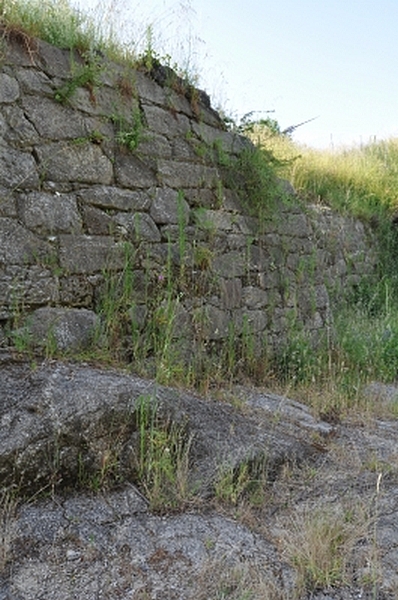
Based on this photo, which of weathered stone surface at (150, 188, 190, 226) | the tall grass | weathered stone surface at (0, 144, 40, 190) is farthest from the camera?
the tall grass

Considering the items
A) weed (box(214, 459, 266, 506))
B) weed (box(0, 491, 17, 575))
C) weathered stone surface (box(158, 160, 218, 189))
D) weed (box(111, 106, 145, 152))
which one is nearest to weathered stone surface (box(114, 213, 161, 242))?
weathered stone surface (box(158, 160, 218, 189))

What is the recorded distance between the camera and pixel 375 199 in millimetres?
8219

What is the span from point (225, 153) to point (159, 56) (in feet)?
3.12

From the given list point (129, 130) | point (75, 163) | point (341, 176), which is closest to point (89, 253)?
point (75, 163)

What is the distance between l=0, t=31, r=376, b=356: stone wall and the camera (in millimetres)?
3164

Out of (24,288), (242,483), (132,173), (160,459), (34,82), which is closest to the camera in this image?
(160,459)

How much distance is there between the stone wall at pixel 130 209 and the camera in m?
3.16

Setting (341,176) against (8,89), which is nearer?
(8,89)

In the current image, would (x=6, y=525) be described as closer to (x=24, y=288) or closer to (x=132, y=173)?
(x=24, y=288)

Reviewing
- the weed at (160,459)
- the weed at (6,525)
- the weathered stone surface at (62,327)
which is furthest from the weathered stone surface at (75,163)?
the weed at (6,525)

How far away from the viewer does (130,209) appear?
3748 millimetres

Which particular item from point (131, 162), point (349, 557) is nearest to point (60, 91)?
point (131, 162)

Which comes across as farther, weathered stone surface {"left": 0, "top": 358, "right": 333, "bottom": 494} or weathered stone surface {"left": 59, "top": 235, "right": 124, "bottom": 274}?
weathered stone surface {"left": 59, "top": 235, "right": 124, "bottom": 274}

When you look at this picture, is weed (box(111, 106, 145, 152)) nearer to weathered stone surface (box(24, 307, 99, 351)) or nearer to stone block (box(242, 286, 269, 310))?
weathered stone surface (box(24, 307, 99, 351))
